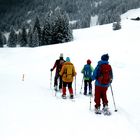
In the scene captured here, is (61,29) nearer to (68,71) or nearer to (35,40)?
(35,40)

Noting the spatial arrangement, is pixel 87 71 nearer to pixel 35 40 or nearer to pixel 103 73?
pixel 103 73

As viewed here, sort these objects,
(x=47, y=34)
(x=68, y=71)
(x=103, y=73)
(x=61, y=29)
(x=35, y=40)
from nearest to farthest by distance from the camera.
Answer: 1. (x=103, y=73)
2. (x=68, y=71)
3. (x=61, y=29)
4. (x=47, y=34)
5. (x=35, y=40)

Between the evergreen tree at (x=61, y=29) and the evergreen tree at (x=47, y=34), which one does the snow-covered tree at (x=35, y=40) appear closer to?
the evergreen tree at (x=47, y=34)

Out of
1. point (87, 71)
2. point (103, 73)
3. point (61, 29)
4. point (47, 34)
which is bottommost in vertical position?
point (87, 71)

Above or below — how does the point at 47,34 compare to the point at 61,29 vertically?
below

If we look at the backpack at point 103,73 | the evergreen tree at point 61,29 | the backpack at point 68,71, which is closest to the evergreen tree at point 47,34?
the evergreen tree at point 61,29

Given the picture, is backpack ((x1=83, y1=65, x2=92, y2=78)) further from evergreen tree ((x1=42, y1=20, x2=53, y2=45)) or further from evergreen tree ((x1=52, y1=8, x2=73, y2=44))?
evergreen tree ((x1=42, y1=20, x2=53, y2=45))

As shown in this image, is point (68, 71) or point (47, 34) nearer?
point (68, 71)

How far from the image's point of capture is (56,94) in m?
17.5

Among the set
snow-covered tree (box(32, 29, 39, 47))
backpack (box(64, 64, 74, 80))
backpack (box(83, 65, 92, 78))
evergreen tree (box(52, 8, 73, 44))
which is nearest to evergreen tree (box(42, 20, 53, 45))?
evergreen tree (box(52, 8, 73, 44))

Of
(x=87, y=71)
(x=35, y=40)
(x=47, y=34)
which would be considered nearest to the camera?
(x=87, y=71)

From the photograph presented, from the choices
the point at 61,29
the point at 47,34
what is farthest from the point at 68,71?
the point at 47,34

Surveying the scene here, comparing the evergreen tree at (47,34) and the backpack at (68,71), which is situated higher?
the evergreen tree at (47,34)

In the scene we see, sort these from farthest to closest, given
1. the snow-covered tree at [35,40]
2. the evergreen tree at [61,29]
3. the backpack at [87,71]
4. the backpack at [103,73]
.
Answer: the snow-covered tree at [35,40]
the evergreen tree at [61,29]
the backpack at [87,71]
the backpack at [103,73]
